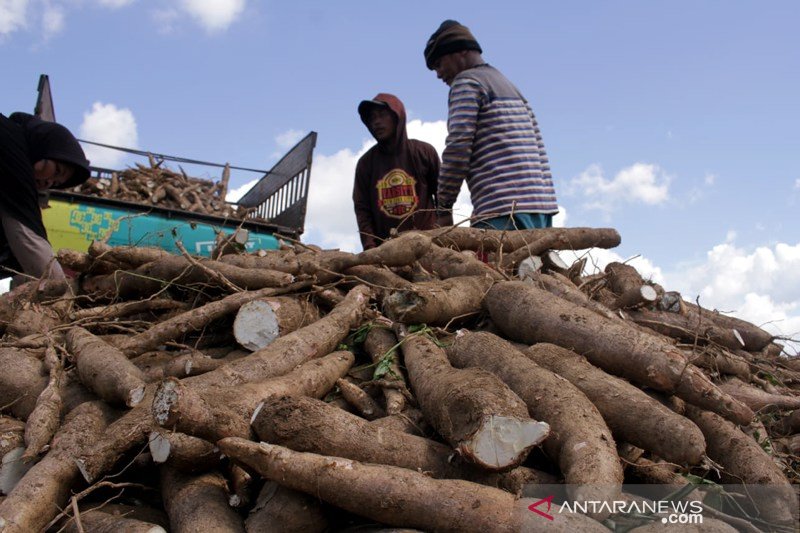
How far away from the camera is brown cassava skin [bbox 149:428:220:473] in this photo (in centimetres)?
213

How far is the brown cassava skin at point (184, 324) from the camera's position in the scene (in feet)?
10.4

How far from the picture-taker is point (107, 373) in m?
2.67

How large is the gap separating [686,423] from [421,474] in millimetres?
1098

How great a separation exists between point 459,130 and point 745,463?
273cm

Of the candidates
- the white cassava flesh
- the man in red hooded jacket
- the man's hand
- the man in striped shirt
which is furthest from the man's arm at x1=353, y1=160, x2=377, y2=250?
the white cassava flesh

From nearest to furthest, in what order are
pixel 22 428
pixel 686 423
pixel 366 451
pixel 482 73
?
pixel 366 451 → pixel 686 423 → pixel 22 428 → pixel 482 73

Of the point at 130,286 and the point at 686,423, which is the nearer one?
the point at 686,423

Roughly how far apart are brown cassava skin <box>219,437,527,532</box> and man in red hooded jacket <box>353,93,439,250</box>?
11.6ft

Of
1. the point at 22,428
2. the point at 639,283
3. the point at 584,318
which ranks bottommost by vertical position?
the point at 22,428

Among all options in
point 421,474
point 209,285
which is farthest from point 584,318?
point 209,285

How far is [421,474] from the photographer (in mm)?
1987

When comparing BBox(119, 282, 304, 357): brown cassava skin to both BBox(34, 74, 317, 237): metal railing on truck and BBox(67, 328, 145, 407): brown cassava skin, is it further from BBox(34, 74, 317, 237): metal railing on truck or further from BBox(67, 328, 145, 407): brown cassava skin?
BBox(34, 74, 317, 237): metal railing on truck

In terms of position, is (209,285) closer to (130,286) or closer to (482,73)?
(130,286)

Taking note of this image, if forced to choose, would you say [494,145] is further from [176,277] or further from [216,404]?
[216,404]
